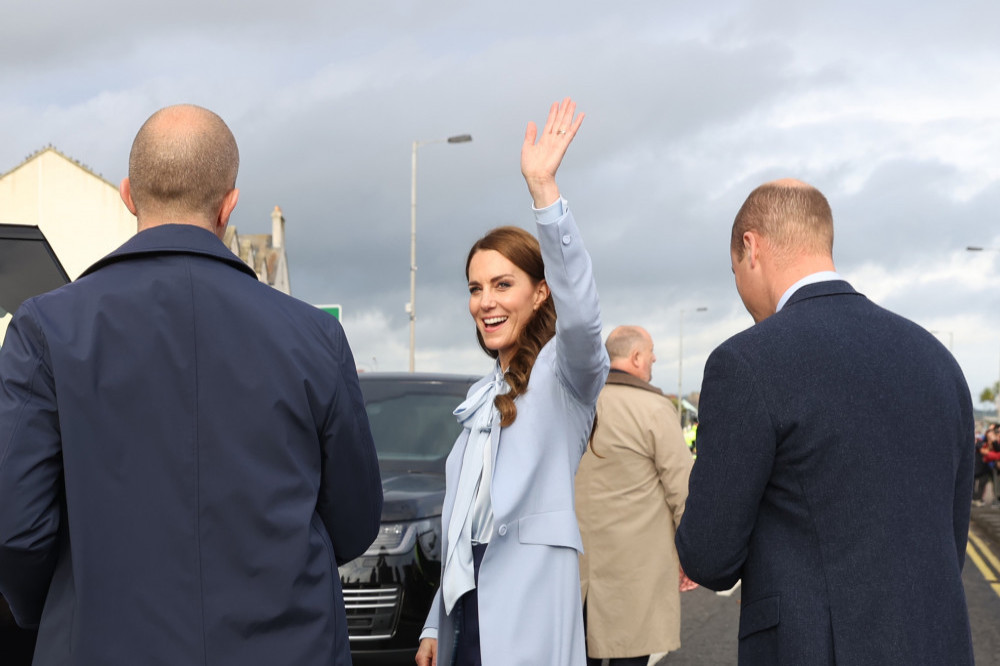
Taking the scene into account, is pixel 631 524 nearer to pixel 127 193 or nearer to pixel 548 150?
pixel 548 150

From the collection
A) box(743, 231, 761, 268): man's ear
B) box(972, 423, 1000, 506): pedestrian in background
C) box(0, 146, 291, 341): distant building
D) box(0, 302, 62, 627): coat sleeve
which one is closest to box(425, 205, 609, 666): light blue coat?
box(743, 231, 761, 268): man's ear

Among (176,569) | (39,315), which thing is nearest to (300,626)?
(176,569)

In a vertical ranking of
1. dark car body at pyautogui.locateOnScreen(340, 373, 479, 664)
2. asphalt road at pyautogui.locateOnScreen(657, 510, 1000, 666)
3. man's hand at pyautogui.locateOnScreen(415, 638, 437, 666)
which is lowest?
asphalt road at pyautogui.locateOnScreen(657, 510, 1000, 666)

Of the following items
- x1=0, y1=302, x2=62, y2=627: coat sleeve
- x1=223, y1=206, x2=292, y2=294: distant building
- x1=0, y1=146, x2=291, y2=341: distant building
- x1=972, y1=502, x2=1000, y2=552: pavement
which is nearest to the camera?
x1=0, y1=302, x2=62, y2=627: coat sleeve

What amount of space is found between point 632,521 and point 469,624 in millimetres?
2126

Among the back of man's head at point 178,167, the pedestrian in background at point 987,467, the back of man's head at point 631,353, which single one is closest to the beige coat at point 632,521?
the back of man's head at point 631,353

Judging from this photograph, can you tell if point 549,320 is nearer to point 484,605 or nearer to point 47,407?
point 484,605

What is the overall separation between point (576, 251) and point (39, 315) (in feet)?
4.24

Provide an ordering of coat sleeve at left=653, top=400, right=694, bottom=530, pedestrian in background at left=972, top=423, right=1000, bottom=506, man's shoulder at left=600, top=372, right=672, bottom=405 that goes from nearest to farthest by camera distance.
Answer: coat sleeve at left=653, top=400, right=694, bottom=530
man's shoulder at left=600, top=372, right=672, bottom=405
pedestrian in background at left=972, top=423, right=1000, bottom=506

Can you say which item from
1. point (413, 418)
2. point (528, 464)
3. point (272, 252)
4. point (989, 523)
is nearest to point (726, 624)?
point (413, 418)

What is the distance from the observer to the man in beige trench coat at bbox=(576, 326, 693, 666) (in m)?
4.92

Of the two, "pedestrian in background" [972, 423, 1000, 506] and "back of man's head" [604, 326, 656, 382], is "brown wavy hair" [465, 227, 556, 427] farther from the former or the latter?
"pedestrian in background" [972, 423, 1000, 506]

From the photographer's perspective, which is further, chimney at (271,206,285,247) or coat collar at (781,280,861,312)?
chimney at (271,206,285,247)

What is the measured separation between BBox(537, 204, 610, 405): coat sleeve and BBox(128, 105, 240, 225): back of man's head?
0.83 m
